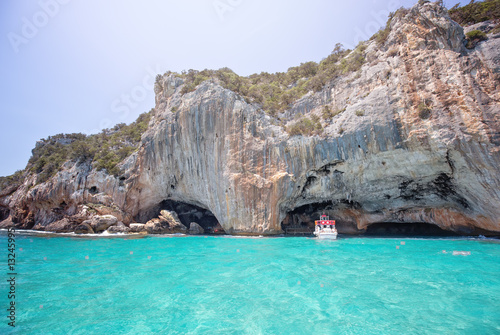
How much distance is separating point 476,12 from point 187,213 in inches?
1483

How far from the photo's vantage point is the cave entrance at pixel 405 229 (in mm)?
25500

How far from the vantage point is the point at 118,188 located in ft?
98.2

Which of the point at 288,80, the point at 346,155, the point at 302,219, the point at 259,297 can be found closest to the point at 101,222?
the point at 302,219

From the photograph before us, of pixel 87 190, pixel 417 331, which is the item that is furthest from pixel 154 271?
pixel 87 190

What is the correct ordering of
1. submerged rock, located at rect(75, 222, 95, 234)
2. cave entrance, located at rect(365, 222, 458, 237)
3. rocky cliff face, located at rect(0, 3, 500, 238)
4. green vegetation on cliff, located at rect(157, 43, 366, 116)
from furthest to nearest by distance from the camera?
1. submerged rock, located at rect(75, 222, 95, 234)
2. green vegetation on cliff, located at rect(157, 43, 366, 116)
3. cave entrance, located at rect(365, 222, 458, 237)
4. rocky cliff face, located at rect(0, 3, 500, 238)

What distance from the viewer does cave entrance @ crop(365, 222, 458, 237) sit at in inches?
1004

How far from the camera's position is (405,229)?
90.4 ft

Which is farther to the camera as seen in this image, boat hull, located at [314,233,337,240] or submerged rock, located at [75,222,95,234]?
submerged rock, located at [75,222,95,234]

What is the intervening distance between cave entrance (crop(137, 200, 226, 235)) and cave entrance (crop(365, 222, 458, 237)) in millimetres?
19870

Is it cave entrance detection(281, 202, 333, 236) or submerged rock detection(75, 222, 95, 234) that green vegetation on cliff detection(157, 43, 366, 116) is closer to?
cave entrance detection(281, 202, 333, 236)

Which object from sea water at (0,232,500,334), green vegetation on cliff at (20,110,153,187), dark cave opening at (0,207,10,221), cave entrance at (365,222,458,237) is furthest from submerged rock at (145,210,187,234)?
dark cave opening at (0,207,10,221)

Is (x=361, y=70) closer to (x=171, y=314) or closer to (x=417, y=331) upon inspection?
(x=417, y=331)

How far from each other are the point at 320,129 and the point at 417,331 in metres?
19.4

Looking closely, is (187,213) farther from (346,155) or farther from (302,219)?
(346,155)
